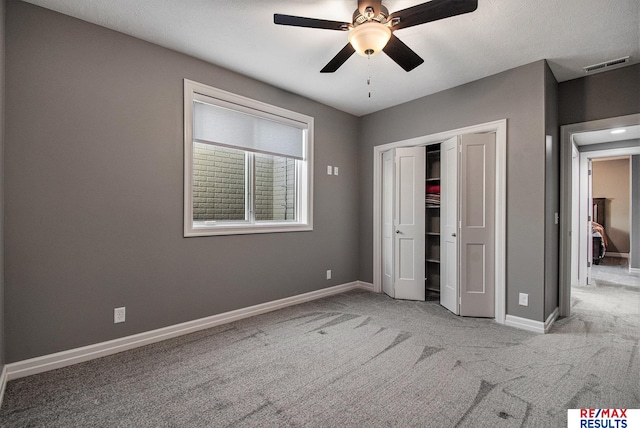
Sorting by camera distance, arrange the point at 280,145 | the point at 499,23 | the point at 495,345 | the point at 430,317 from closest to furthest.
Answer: the point at 499,23 < the point at 495,345 < the point at 430,317 < the point at 280,145

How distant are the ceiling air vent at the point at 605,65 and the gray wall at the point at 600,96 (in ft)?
0.42

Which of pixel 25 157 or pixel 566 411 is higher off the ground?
pixel 25 157

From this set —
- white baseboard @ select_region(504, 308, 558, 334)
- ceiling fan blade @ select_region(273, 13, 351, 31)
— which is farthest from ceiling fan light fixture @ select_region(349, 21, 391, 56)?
white baseboard @ select_region(504, 308, 558, 334)

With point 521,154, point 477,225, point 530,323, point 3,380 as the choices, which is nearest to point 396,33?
point 521,154

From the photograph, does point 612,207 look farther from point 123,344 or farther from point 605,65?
point 123,344

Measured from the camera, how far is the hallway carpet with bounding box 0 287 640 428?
1.66 m

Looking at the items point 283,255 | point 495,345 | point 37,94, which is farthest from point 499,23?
point 37,94

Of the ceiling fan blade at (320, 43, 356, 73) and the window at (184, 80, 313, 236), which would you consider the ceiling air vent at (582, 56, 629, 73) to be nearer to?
the ceiling fan blade at (320, 43, 356, 73)

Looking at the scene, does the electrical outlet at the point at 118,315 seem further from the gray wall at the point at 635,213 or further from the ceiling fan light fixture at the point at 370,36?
the gray wall at the point at 635,213

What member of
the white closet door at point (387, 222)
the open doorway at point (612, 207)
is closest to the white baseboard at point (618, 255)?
the open doorway at point (612, 207)

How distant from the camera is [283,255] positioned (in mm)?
3639

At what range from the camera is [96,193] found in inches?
92.0

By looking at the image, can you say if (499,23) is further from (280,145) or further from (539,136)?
(280,145)

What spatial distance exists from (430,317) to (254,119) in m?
2.99
